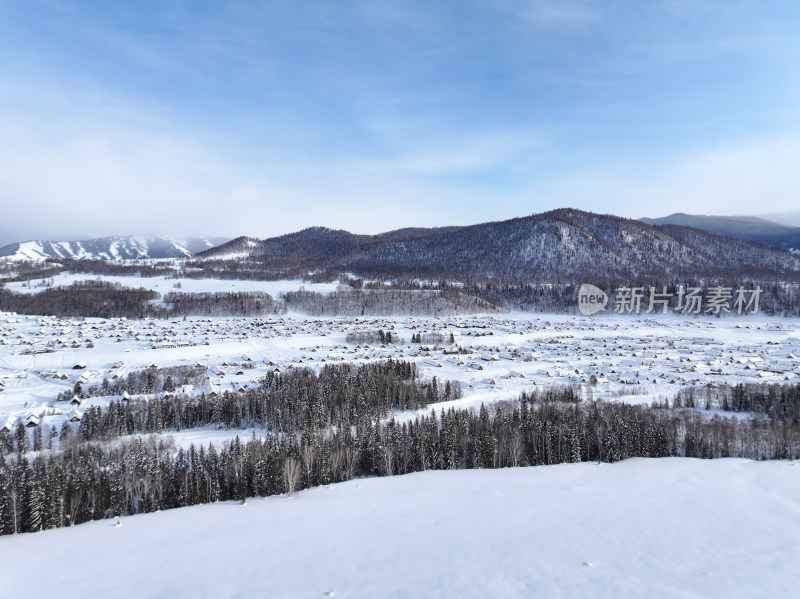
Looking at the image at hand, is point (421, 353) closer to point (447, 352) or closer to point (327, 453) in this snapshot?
point (447, 352)

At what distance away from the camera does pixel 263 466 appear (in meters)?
28.0

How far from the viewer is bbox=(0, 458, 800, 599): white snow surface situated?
13.1 metres

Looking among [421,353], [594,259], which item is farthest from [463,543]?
[594,259]

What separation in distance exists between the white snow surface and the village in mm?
22156

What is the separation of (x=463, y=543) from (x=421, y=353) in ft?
182

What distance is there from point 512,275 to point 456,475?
150330 millimetres

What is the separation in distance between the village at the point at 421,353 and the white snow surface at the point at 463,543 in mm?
22156

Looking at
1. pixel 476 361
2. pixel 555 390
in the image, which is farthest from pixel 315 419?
pixel 476 361

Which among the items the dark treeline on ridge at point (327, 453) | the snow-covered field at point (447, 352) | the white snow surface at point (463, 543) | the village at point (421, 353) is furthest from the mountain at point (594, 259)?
the white snow surface at point (463, 543)

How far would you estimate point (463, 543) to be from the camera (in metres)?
16.2

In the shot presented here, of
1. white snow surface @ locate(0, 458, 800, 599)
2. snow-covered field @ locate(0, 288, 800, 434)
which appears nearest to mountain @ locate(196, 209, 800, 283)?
snow-covered field @ locate(0, 288, 800, 434)

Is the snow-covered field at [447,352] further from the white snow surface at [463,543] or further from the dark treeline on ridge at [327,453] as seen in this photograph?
the white snow surface at [463,543]

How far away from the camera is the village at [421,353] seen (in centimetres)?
5022

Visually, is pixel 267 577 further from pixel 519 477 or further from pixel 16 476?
pixel 16 476
